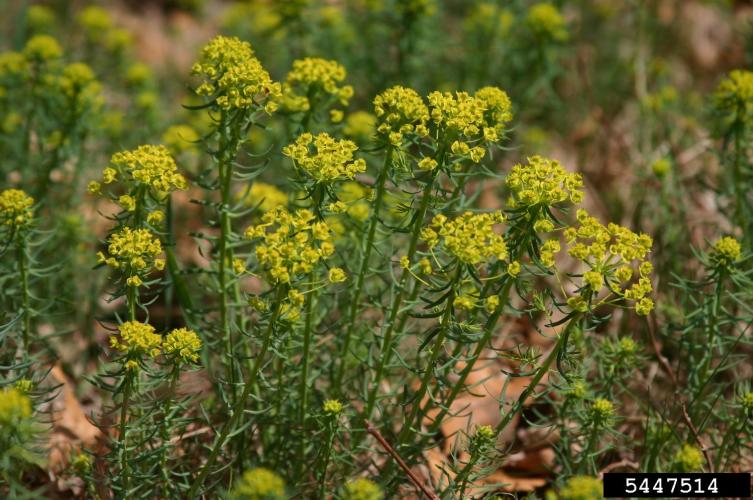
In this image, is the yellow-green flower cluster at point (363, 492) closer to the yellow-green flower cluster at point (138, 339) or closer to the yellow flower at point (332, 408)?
the yellow flower at point (332, 408)

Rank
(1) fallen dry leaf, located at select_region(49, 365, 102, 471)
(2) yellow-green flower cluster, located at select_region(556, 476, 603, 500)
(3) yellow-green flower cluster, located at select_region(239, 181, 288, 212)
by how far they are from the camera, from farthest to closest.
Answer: (3) yellow-green flower cluster, located at select_region(239, 181, 288, 212), (1) fallen dry leaf, located at select_region(49, 365, 102, 471), (2) yellow-green flower cluster, located at select_region(556, 476, 603, 500)

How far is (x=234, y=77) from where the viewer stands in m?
3.08

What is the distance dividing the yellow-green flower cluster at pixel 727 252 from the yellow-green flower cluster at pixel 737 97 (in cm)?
92

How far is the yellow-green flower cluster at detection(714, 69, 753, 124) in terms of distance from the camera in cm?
411

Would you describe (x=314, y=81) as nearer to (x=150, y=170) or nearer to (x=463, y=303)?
(x=150, y=170)

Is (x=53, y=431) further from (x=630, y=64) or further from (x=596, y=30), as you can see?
(x=596, y=30)

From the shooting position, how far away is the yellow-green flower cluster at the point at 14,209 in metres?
3.30

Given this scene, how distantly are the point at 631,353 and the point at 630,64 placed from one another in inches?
127

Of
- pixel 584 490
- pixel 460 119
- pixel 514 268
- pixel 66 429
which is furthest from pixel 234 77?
pixel 66 429

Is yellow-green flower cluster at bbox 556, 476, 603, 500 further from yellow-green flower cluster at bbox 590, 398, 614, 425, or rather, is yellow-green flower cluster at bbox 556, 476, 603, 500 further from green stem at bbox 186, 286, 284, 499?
green stem at bbox 186, 286, 284, 499

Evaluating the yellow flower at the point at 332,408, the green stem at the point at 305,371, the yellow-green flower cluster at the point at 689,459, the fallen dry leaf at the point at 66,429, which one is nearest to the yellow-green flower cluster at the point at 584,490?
the yellow-green flower cluster at the point at 689,459

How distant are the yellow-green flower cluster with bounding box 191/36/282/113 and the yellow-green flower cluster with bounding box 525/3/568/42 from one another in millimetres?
2815

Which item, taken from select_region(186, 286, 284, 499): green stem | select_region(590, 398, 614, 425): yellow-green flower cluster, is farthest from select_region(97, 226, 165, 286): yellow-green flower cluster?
select_region(590, 398, 614, 425): yellow-green flower cluster

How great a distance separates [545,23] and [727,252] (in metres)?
2.49
